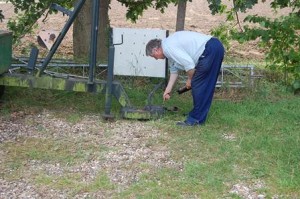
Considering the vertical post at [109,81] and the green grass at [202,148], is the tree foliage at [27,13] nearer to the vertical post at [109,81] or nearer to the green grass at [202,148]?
the green grass at [202,148]

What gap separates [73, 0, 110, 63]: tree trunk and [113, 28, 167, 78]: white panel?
837 millimetres

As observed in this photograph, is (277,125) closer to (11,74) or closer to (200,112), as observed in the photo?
(200,112)

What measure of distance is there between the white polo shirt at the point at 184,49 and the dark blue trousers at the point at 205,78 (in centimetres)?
8

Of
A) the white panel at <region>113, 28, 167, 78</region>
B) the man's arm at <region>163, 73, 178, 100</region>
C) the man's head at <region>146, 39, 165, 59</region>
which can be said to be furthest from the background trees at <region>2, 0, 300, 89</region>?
the man's head at <region>146, 39, 165, 59</region>

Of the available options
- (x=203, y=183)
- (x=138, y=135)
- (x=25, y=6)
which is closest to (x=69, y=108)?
(x=138, y=135)

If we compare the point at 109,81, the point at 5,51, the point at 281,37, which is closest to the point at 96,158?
the point at 109,81

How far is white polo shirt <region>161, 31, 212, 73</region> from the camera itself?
6945 millimetres

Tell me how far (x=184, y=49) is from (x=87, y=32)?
3.31 m

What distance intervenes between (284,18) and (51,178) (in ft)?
18.1

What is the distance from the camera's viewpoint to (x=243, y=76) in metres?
9.52

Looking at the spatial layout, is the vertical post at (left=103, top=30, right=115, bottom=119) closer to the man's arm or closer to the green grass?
the green grass

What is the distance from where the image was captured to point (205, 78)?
721 cm

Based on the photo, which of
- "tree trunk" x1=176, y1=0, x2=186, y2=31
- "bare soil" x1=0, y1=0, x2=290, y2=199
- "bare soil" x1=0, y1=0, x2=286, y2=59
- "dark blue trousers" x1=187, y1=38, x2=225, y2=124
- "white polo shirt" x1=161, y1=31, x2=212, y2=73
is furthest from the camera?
"bare soil" x1=0, y1=0, x2=286, y2=59

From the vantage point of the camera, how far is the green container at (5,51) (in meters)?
7.60
